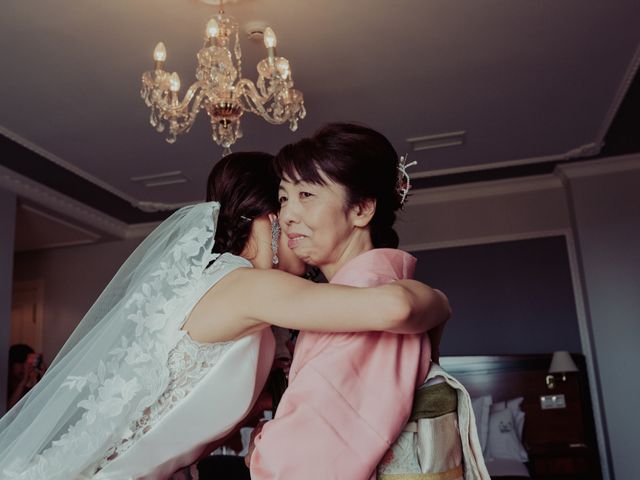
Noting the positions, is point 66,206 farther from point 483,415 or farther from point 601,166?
point 601,166

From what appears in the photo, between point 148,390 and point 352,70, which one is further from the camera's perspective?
point 352,70

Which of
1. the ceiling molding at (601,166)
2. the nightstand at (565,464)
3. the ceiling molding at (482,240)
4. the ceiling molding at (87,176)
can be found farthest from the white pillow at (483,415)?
the ceiling molding at (87,176)

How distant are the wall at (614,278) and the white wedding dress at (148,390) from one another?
5.30 meters

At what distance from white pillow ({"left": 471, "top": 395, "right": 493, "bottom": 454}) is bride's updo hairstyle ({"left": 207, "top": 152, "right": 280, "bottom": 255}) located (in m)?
4.81

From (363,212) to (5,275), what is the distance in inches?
194

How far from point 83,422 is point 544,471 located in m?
5.27

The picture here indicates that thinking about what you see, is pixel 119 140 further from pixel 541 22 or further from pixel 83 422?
pixel 83 422

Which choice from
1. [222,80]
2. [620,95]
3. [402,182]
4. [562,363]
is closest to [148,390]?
[402,182]

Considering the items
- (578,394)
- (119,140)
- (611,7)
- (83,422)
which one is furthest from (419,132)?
(83,422)

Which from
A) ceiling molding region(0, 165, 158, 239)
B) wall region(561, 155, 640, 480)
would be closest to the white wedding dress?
ceiling molding region(0, 165, 158, 239)

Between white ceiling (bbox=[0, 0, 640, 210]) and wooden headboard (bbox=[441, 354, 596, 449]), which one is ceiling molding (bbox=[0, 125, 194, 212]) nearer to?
white ceiling (bbox=[0, 0, 640, 210])

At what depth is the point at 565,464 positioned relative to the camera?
5.86 m

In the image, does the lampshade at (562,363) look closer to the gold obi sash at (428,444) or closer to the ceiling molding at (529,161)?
the ceiling molding at (529,161)

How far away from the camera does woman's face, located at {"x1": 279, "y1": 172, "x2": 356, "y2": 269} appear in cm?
154
